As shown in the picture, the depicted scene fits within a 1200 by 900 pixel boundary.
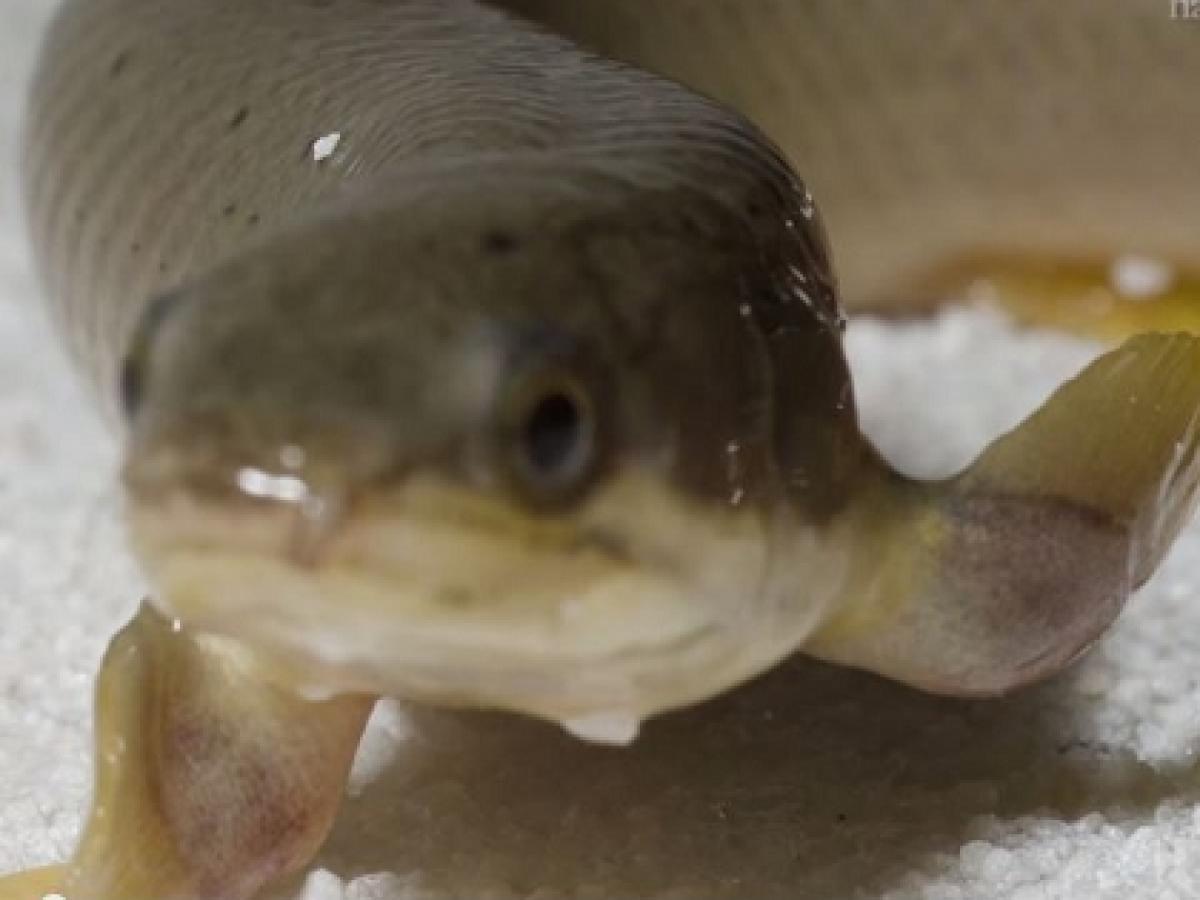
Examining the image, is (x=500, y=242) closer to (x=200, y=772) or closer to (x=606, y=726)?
(x=606, y=726)

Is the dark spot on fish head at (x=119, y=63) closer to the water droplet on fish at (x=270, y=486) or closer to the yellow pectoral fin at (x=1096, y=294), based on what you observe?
the water droplet on fish at (x=270, y=486)

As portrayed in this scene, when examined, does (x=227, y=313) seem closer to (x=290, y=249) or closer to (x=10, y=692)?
(x=290, y=249)

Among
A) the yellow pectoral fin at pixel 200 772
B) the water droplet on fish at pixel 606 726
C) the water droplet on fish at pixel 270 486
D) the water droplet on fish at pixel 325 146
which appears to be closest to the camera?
the water droplet on fish at pixel 270 486

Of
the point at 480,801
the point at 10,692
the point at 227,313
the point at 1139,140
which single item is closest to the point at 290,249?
the point at 227,313

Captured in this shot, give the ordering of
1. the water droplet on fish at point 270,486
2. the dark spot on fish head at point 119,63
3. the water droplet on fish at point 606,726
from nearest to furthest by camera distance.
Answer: the water droplet on fish at point 270,486 → the water droplet on fish at point 606,726 → the dark spot on fish head at point 119,63

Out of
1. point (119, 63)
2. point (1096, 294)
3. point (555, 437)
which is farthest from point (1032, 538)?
point (1096, 294)

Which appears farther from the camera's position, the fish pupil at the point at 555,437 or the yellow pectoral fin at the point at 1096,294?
the yellow pectoral fin at the point at 1096,294

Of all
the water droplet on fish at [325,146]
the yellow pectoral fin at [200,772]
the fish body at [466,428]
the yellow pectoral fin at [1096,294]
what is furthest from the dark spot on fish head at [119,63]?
the yellow pectoral fin at [1096,294]

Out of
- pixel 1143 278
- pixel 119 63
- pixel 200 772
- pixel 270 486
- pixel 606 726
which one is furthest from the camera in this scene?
pixel 1143 278
